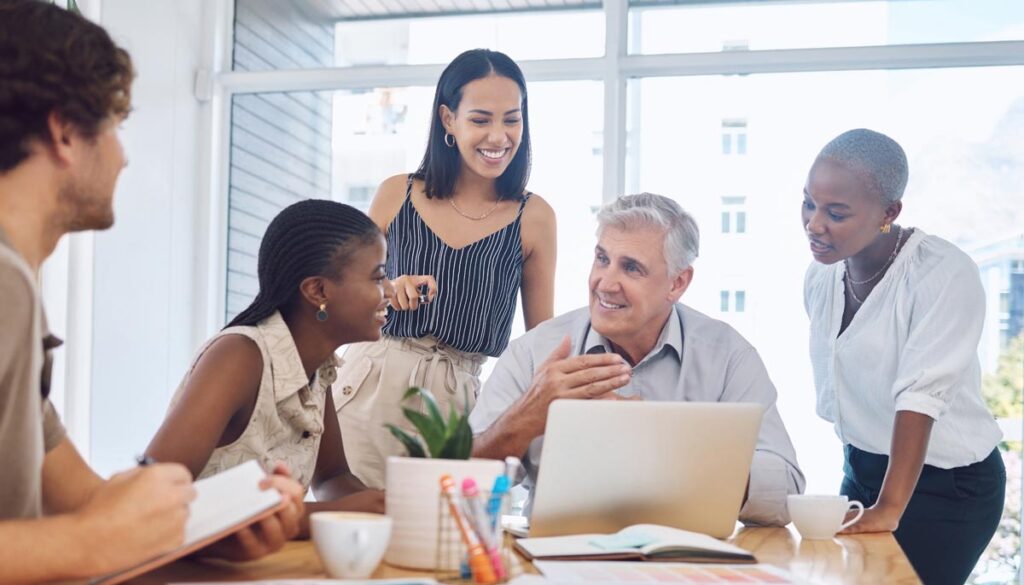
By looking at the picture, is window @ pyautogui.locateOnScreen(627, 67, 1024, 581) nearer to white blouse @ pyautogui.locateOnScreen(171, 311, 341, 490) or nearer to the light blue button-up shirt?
the light blue button-up shirt

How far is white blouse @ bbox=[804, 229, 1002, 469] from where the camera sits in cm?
240

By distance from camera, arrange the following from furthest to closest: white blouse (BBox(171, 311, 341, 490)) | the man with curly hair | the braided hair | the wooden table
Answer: the braided hair
white blouse (BBox(171, 311, 341, 490))
the wooden table
the man with curly hair

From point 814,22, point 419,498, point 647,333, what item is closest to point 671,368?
point 647,333

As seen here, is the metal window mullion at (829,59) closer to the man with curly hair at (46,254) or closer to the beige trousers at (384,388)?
the beige trousers at (384,388)

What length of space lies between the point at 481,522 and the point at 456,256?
156cm

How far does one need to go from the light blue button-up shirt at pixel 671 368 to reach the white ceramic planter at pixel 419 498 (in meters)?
0.78

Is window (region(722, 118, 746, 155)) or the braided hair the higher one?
window (region(722, 118, 746, 155))

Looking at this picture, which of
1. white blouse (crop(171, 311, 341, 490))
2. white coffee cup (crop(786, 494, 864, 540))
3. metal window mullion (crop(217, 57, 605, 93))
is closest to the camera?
white coffee cup (crop(786, 494, 864, 540))

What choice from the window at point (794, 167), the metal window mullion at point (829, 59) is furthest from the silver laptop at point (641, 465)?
the metal window mullion at point (829, 59)

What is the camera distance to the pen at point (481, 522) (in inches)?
54.8

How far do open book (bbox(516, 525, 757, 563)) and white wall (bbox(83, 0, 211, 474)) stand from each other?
3.06m

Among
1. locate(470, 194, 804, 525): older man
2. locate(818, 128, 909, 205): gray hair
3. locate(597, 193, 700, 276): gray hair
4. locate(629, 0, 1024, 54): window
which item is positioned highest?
locate(629, 0, 1024, 54): window

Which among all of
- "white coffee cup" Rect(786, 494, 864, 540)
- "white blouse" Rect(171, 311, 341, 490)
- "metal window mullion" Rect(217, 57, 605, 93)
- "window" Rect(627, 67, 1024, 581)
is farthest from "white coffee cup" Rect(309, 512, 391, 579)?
"metal window mullion" Rect(217, 57, 605, 93)

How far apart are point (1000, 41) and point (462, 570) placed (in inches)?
137
